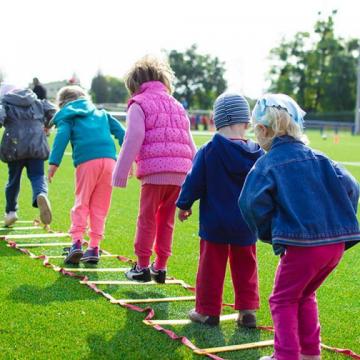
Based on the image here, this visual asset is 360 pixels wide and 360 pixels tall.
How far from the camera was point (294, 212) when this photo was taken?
344 cm

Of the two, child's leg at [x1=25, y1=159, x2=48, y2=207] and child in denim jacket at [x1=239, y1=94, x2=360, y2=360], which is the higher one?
child in denim jacket at [x1=239, y1=94, x2=360, y2=360]

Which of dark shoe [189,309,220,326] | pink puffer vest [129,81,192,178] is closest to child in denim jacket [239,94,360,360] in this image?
dark shoe [189,309,220,326]

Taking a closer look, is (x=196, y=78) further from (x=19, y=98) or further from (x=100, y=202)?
(x=100, y=202)

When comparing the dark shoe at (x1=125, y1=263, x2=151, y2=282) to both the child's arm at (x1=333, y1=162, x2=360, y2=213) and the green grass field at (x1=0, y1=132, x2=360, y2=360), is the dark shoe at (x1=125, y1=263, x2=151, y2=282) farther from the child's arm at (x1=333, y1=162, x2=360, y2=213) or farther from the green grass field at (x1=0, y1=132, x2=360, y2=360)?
the child's arm at (x1=333, y1=162, x2=360, y2=213)

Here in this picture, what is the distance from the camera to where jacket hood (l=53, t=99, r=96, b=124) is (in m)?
6.20

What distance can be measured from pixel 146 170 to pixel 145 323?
54.5 inches

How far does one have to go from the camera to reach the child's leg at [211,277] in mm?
4492

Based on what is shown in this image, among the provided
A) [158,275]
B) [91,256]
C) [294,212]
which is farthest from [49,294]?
[294,212]

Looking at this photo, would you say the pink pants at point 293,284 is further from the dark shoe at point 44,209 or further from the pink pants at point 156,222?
the dark shoe at point 44,209

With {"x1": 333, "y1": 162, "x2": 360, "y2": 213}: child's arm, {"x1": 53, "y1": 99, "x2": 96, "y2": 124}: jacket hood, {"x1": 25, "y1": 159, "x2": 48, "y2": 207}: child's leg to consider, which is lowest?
{"x1": 25, "y1": 159, "x2": 48, "y2": 207}: child's leg

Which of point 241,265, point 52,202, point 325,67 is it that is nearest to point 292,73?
point 325,67

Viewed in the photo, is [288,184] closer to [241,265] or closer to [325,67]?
[241,265]

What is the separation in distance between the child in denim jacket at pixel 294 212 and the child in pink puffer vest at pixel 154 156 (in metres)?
1.79

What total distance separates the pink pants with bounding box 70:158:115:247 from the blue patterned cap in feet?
9.12
